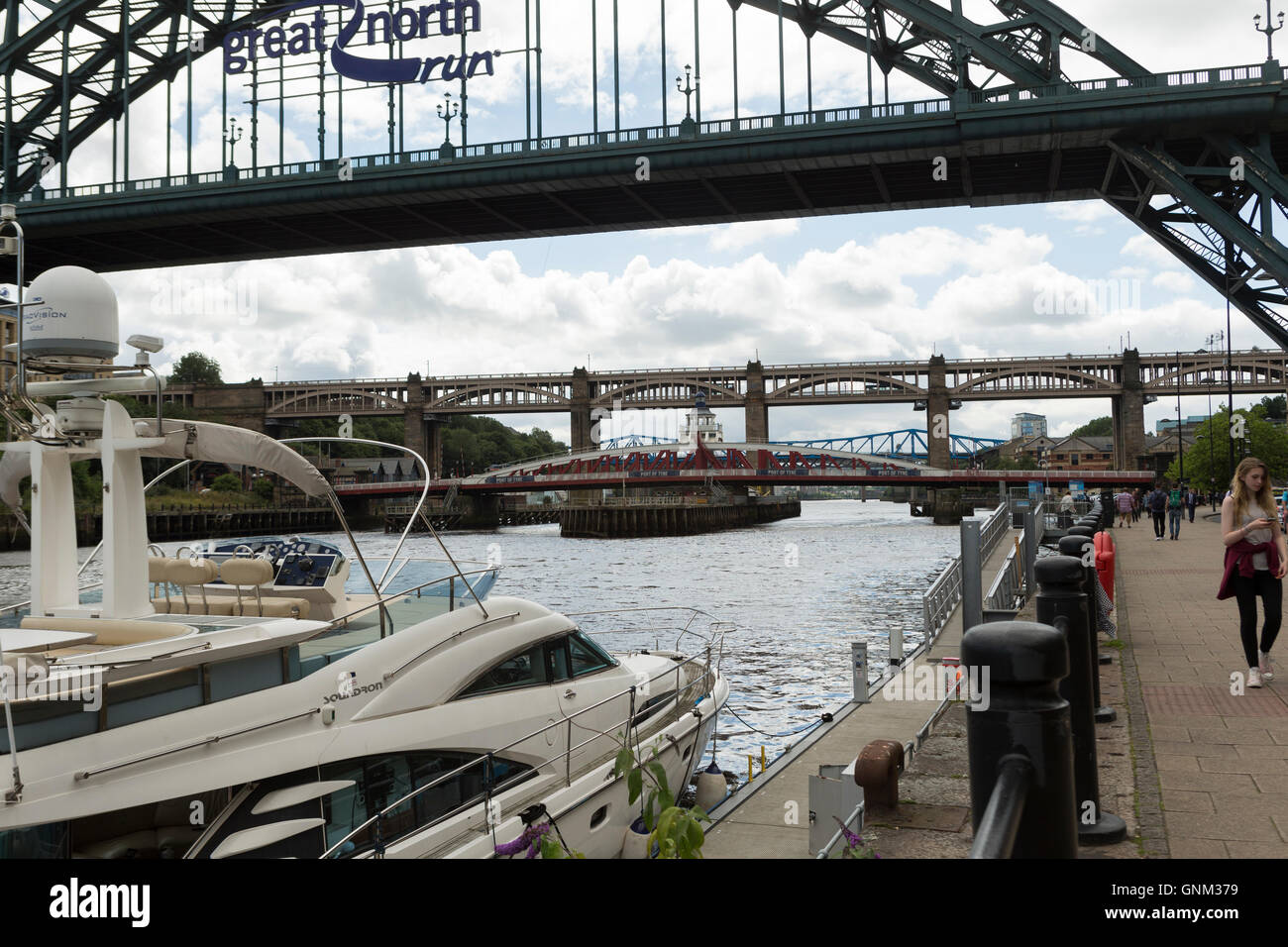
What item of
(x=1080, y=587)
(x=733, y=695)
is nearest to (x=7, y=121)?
(x=733, y=695)

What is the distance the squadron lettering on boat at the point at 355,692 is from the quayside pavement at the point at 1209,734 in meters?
5.58

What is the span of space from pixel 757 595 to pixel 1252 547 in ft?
94.6

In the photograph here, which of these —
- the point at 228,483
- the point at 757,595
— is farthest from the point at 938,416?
the point at 757,595

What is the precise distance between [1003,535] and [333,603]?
2501 centimetres

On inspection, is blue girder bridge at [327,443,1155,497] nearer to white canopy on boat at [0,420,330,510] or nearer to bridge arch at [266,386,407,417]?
bridge arch at [266,386,407,417]

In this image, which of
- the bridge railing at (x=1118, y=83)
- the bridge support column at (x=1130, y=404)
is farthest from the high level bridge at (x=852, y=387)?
the bridge railing at (x=1118, y=83)

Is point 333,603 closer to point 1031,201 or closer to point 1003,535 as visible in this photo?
point 1003,535

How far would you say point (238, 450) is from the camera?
347 inches

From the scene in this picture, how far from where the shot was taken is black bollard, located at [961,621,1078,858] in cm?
273

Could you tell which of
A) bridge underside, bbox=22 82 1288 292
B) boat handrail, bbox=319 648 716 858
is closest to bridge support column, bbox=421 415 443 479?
bridge underside, bbox=22 82 1288 292

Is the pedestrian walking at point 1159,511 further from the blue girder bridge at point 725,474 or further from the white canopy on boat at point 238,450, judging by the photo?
the blue girder bridge at point 725,474

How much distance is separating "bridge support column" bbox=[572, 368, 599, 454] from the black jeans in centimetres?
12834

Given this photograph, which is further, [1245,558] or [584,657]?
[584,657]

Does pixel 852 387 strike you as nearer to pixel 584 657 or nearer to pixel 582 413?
pixel 582 413
